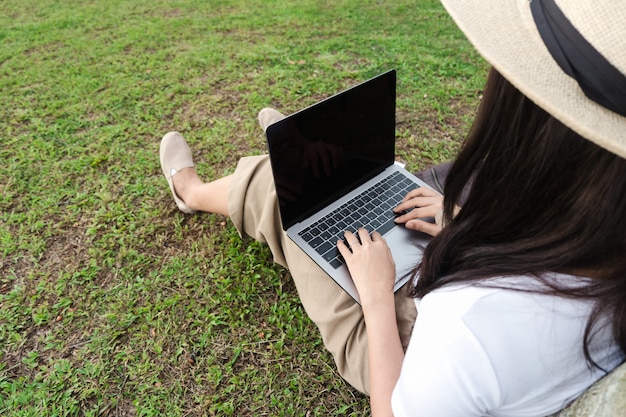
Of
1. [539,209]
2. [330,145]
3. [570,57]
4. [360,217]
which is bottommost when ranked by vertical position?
[360,217]

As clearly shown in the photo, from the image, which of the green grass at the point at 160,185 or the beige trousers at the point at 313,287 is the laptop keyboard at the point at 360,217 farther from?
the green grass at the point at 160,185

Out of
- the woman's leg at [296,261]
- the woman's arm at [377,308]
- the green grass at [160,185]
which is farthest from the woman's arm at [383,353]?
the green grass at [160,185]

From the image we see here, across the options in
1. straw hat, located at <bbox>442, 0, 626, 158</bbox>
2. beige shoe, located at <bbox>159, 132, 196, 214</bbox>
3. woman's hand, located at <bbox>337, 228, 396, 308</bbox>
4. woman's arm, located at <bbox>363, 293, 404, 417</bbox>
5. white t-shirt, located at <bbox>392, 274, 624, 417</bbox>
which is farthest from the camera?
beige shoe, located at <bbox>159, 132, 196, 214</bbox>

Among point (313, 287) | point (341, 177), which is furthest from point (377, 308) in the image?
point (341, 177)

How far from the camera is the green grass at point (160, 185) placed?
1568 mm

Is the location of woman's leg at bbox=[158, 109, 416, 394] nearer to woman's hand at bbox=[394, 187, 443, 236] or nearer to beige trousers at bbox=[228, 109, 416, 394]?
beige trousers at bbox=[228, 109, 416, 394]

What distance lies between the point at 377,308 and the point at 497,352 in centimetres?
48

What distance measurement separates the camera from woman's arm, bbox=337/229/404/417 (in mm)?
1083

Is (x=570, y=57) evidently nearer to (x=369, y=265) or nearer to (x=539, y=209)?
(x=539, y=209)

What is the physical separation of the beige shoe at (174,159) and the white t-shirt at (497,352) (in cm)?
155

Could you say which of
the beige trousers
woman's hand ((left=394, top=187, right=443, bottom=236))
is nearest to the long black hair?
the beige trousers

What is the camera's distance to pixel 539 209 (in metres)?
0.78

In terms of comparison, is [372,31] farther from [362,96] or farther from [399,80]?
[362,96]

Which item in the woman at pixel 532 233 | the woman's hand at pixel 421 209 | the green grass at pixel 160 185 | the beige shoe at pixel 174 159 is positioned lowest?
the green grass at pixel 160 185
